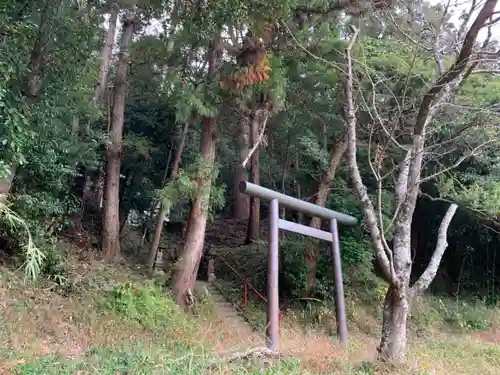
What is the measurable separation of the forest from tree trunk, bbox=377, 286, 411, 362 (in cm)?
3

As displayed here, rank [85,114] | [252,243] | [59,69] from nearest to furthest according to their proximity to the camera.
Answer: [59,69] < [85,114] < [252,243]

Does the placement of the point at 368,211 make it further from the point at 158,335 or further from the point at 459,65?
the point at 158,335

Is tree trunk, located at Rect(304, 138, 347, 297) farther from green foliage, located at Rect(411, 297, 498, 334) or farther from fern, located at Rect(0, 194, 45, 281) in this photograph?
fern, located at Rect(0, 194, 45, 281)

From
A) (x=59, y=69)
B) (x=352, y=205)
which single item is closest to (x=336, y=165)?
(x=352, y=205)

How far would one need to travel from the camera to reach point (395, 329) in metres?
6.27

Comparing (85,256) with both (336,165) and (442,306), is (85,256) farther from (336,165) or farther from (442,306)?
(442,306)

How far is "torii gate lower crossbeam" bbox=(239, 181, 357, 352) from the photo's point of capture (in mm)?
7593

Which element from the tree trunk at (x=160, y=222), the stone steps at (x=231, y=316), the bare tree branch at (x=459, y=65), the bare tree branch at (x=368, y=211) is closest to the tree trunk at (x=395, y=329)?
the bare tree branch at (x=368, y=211)

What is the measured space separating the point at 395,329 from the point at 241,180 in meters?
5.39

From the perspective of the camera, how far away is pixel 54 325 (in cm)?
736

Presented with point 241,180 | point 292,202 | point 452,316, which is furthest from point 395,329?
point 452,316

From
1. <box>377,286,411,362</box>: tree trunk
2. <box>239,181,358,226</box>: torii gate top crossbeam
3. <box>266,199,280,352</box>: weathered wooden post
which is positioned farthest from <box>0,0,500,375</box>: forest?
<box>239,181,358,226</box>: torii gate top crossbeam

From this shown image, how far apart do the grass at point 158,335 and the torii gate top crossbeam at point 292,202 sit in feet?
8.52

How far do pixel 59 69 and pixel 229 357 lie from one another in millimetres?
5155
